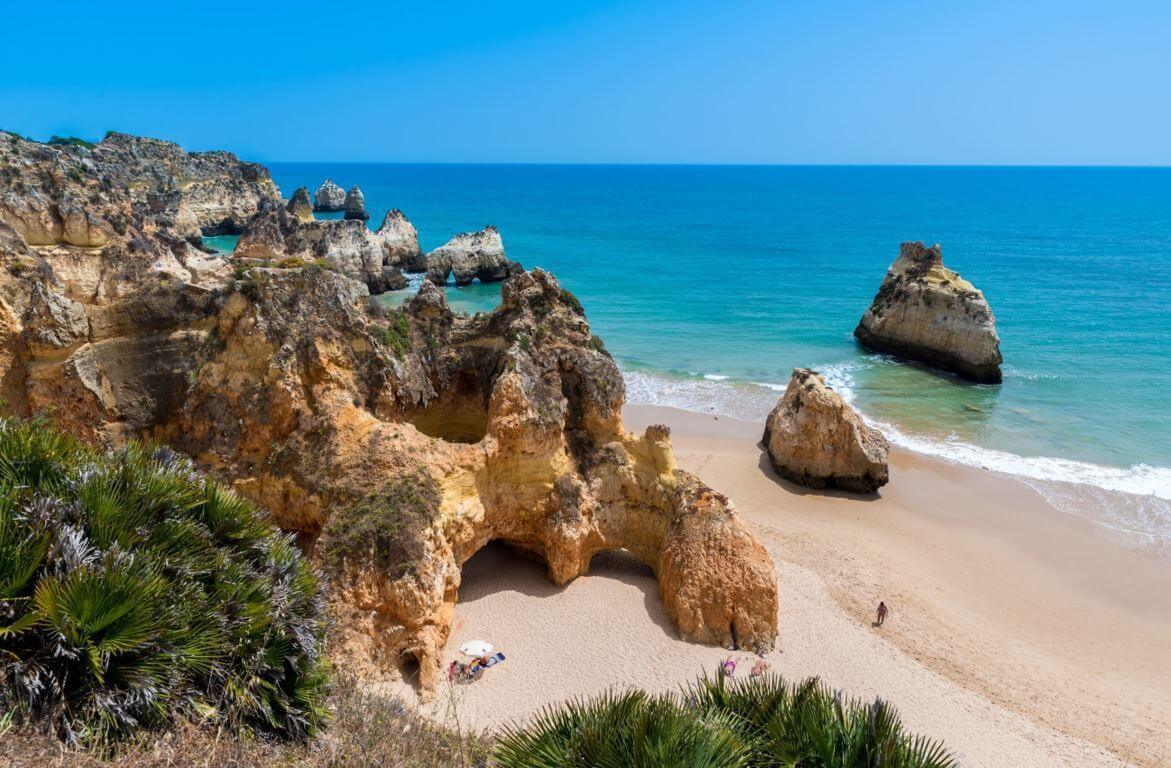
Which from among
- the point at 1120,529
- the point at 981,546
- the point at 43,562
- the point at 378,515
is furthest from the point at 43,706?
the point at 1120,529

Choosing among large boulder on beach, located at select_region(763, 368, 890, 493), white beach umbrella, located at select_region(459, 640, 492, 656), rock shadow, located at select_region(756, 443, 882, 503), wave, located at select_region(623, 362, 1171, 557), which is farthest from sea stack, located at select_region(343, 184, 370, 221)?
white beach umbrella, located at select_region(459, 640, 492, 656)

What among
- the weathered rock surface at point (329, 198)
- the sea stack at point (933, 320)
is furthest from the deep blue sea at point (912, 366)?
the weathered rock surface at point (329, 198)

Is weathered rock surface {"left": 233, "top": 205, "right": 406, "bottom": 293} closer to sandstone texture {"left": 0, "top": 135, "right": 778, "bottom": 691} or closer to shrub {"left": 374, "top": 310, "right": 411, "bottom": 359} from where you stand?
sandstone texture {"left": 0, "top": 135, "right": 778, "bottom": 691}

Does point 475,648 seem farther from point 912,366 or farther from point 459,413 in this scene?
point 912,366

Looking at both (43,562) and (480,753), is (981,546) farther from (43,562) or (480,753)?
(43,562)

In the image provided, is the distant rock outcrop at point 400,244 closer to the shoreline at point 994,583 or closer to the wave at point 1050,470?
the wave at point 1050,470

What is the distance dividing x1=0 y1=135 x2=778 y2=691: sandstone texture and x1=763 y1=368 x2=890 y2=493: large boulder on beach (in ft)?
30.9

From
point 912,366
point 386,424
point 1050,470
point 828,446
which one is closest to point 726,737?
point 386,424

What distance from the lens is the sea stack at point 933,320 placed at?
36906mm

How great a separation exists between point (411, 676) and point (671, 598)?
17.4 ft

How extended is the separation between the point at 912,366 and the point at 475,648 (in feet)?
111

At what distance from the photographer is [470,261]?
6425cm

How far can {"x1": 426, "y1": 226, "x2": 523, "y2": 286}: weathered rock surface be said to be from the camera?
64125 millimetres

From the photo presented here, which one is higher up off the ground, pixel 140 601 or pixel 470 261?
pixel 470 261
